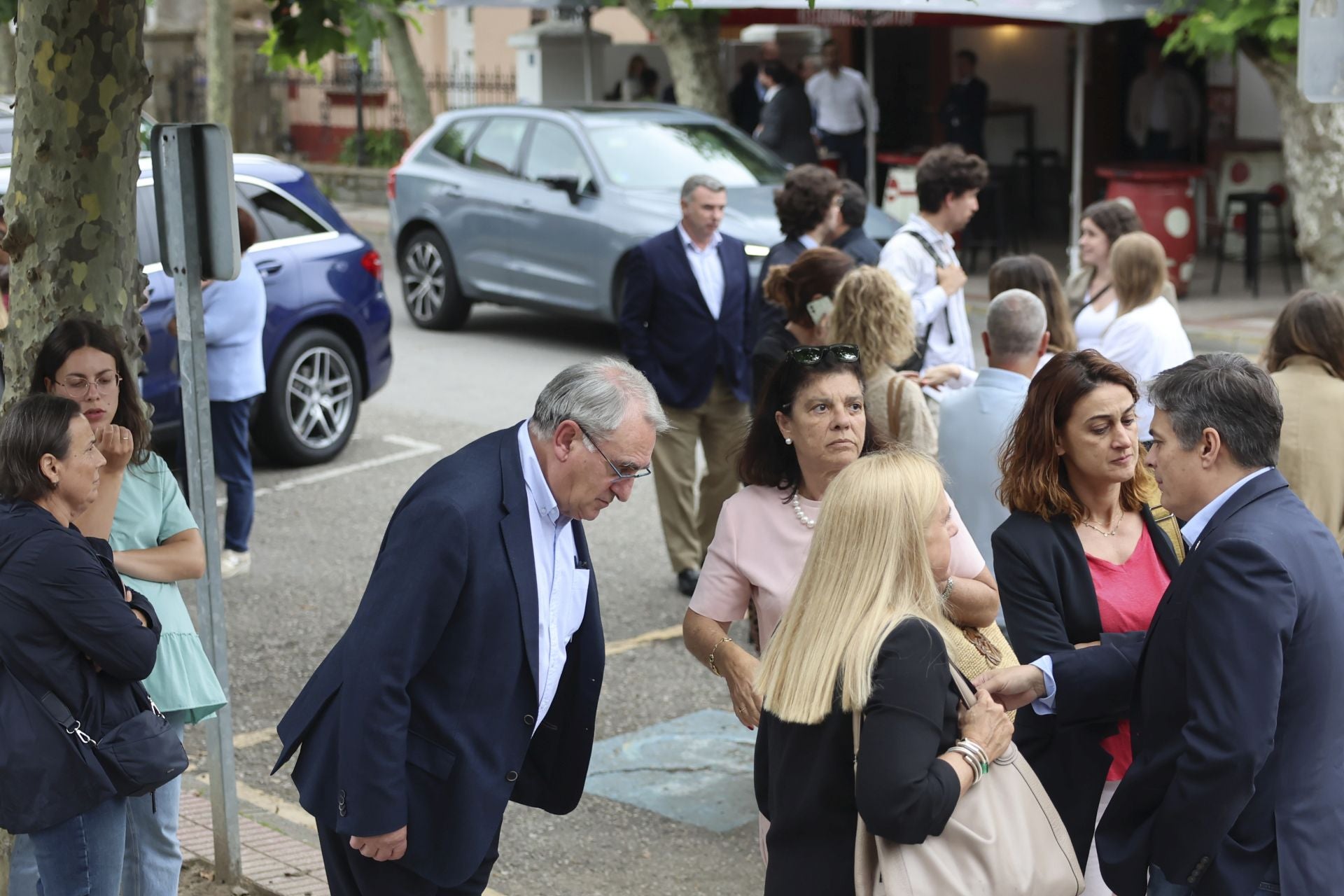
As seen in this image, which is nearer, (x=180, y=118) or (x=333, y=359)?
(x=333, y=359)

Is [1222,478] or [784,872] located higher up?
[1222,478]

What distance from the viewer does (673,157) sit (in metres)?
13.5

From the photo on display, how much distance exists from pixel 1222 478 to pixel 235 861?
3142 mm

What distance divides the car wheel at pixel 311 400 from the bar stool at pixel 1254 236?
9195mm


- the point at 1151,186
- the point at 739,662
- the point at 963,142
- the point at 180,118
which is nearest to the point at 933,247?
the point at 739,662

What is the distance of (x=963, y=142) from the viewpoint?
19.2 metres

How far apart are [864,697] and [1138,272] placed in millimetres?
4091

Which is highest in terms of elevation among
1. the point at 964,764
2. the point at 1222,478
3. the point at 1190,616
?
the point at 1222,478

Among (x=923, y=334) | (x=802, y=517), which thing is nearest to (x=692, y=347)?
(x=923, y=334)

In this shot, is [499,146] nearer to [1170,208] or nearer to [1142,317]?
[1170,208]

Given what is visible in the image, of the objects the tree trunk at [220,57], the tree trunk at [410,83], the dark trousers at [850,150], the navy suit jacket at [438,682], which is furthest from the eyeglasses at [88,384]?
the tree trunk at [410,83]

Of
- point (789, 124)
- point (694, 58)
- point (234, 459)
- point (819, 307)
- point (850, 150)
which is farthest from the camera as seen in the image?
point (850, 150)

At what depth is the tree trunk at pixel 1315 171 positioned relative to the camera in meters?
13.5

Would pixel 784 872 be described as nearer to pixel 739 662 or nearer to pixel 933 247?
pixel 739 662
